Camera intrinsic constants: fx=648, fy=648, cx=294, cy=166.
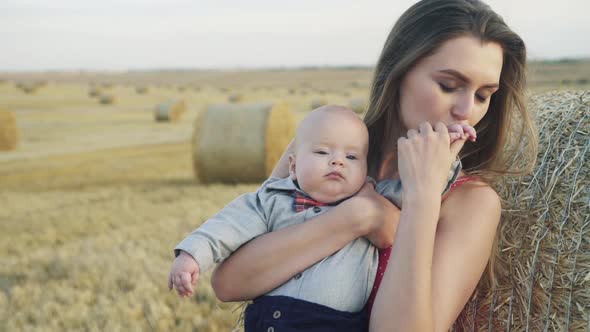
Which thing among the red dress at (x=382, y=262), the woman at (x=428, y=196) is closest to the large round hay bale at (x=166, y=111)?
the woman at (x=428, y=196)

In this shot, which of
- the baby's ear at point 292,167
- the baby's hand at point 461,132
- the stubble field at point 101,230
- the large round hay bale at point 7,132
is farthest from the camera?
the large round hay bale at point 7,132

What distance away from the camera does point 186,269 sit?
213 cm

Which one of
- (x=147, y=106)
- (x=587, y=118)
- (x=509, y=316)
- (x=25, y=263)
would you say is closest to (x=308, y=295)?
(x=509, y=316)

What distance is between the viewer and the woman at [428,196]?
2.00m

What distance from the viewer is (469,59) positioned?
2.25 metres

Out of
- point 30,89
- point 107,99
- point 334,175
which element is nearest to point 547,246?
point 334,175

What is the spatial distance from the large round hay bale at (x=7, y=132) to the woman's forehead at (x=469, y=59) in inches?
578

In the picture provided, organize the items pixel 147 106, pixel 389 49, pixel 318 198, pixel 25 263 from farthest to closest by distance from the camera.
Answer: pixel 147 106 < pixel 25 263 < pixel 389 49 < pixel 318 198

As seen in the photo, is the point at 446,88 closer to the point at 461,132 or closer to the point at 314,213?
the point at 461,132

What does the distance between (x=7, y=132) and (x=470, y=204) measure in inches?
585

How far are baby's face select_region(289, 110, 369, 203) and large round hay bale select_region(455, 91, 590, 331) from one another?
2.24 feet

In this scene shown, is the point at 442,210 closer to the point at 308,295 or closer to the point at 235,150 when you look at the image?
the point at 308,295

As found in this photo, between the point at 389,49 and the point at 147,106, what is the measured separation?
28063 mm

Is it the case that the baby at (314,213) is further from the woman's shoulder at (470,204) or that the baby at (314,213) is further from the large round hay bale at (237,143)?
the large round hay bale at (237,143)
